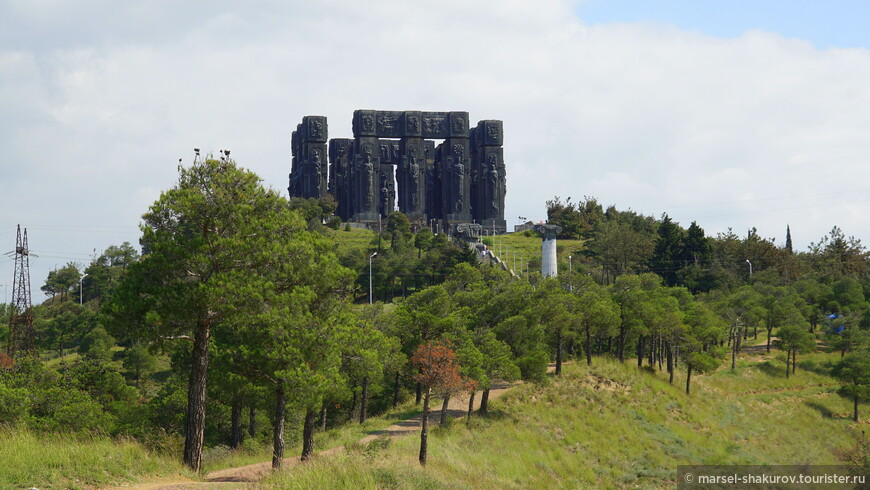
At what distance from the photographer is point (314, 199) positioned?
10594cm

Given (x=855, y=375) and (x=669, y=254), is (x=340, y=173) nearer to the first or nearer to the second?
(x=669, y=254)

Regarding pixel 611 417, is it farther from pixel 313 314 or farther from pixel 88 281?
pixel 88 281

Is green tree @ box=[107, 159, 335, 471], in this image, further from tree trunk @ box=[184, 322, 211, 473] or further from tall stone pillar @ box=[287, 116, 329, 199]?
tall stone pillar @ box=[287, 116, 329, 199]

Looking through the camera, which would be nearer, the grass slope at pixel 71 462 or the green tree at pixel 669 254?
the grass slope at pixel 71 462

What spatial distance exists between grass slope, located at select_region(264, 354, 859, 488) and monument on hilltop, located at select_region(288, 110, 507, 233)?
2272 inches

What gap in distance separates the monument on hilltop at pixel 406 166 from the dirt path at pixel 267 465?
200ft

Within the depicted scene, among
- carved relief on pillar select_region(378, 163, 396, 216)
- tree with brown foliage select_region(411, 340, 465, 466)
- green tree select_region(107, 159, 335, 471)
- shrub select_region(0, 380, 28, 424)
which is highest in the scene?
carved relief on pillar select_region(378, 163, 396, 216)

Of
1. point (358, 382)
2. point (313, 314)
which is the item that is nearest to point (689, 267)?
point (358, 382)

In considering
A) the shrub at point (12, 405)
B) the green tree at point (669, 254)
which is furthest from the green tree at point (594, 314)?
the green tree at point (669, 254)

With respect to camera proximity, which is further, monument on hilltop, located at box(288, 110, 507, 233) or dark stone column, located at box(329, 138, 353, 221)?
dark stone column, located at box(329, 138, 353, 221)

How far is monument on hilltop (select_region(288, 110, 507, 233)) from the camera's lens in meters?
111

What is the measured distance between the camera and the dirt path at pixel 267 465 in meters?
16.6

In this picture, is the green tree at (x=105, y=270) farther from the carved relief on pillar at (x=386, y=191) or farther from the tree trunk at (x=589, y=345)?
the tree trunk at (x=589, y=345)

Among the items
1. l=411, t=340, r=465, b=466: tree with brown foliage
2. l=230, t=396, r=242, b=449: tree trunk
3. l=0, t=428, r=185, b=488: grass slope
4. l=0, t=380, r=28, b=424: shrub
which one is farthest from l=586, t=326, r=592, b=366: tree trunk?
l=0, t=428, r=185, b=488: grass slope
